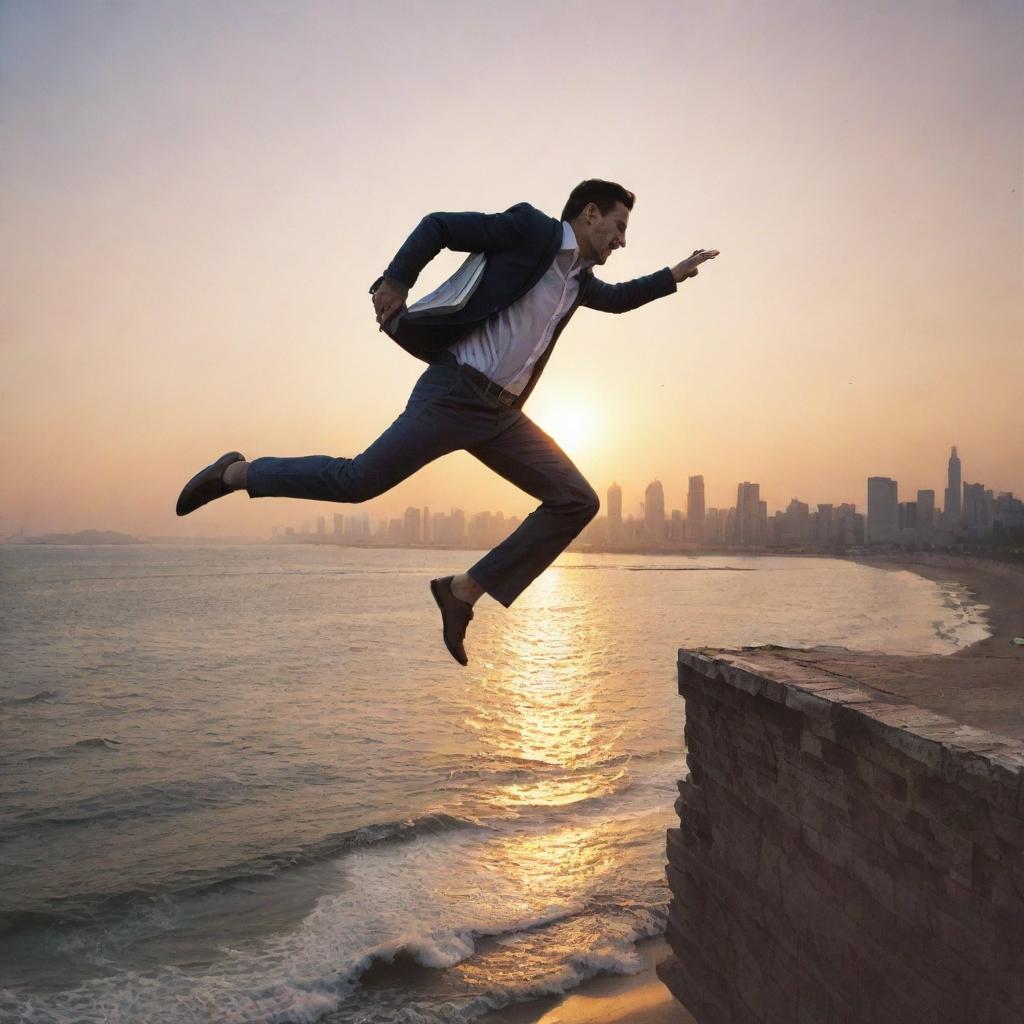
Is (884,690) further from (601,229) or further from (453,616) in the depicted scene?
(601,229)

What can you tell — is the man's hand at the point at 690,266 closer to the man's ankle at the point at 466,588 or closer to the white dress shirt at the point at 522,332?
the white dress shirt at the point at 522,332

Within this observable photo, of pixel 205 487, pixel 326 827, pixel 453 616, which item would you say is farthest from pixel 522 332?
pixel 326 827

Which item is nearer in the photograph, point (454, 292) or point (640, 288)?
point (454, 292)

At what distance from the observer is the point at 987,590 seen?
70.8m

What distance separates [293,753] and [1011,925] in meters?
17.8

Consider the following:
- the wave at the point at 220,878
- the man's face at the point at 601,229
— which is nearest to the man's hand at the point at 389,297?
the man's face at the point at 601,229

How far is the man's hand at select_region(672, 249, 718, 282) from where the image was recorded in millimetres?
4488

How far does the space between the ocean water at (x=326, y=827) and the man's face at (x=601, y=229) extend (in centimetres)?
736

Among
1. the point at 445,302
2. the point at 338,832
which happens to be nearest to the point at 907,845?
the point at 445,302

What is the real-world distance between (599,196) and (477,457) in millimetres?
1265

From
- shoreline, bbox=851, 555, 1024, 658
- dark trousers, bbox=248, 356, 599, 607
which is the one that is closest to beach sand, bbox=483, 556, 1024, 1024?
shoreline, bbox=851, 555, 1024, 658

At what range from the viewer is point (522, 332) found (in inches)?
147

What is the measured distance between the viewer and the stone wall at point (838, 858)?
3885mm

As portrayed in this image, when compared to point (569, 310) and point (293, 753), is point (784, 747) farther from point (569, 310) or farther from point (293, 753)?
point (293, 753)
